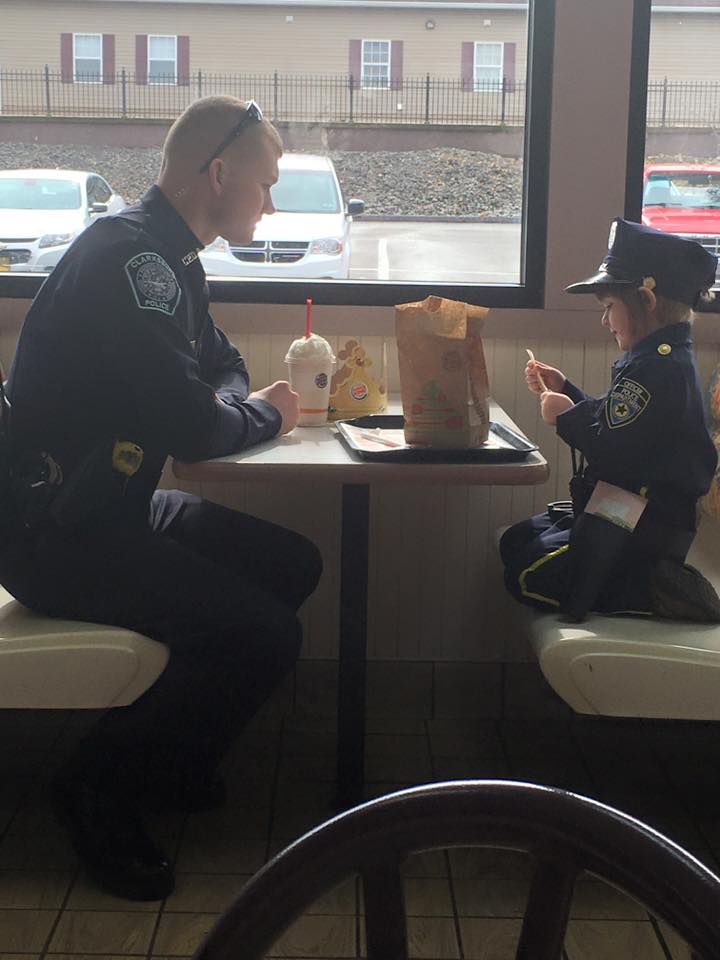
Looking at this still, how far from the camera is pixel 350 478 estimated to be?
2098mm

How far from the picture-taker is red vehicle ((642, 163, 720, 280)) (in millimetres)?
2906

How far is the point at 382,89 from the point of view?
114 inches

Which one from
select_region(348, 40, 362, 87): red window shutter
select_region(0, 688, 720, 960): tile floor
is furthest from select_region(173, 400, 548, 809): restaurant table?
select_region(348, 40, 362, 87): red window shutter

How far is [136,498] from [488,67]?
1.47 metres

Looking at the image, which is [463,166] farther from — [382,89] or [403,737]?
[403,737]

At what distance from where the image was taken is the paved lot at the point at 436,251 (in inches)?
116

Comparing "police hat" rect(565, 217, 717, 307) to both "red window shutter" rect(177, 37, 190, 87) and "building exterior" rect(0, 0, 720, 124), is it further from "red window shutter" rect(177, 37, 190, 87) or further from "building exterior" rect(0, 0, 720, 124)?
"red window shutter" rect(177, 37, 190, 87)

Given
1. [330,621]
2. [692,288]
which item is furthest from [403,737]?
[692,288]

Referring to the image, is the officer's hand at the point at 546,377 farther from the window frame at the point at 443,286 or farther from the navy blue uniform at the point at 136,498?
the navy blue uniform at the point at 136,498

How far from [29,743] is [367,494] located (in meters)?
1.16

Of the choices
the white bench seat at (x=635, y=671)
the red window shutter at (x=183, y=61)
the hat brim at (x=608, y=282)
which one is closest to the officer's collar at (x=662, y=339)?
the hat brim at (x=608, y=282)

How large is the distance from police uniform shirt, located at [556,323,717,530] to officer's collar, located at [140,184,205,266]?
876 mm

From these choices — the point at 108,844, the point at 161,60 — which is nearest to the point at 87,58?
the point at 161,60

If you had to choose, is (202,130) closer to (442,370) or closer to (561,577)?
(442,370)
